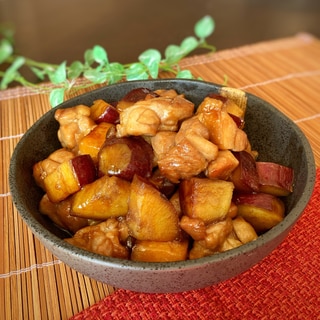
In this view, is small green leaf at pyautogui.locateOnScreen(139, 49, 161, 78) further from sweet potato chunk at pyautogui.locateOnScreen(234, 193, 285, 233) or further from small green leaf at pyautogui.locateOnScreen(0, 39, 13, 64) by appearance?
small green leaf at pyautogui.locateOnScreen(0, 39, 13, 64)

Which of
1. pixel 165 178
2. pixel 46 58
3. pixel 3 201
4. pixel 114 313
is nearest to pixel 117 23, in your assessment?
pixel 46 58

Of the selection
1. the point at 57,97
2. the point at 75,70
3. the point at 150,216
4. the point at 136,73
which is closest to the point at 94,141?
the point at 150,216

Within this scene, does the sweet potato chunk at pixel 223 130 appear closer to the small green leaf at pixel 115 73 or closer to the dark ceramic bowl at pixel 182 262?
the dark ceramic bowl at pixel 182 262

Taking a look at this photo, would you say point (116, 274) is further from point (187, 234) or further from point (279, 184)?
point (279, 184)

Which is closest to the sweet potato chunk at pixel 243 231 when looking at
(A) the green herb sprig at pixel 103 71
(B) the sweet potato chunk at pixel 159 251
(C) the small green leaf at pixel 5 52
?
(B) the sweet potato chunk at pixel 159 251

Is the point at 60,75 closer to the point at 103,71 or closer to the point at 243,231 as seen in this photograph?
the point at 103,71

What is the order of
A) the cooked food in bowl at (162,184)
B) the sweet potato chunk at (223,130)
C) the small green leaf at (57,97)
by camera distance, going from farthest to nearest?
the small green leaf at (57,97) → the sweet potato chunk at (223,130) → the cooked food in bowl at (162,184)

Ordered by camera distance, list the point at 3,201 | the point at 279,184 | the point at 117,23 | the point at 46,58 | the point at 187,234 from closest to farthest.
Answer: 1. the point at 187,234
2. the point at 279,184
3. the point at 3,201
4. the point at 46,58
5. the point at 117,23
